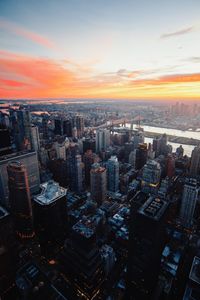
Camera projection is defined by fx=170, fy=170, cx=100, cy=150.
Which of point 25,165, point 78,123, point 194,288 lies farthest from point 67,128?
point 194,288

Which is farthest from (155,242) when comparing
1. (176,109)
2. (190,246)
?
(176,109)

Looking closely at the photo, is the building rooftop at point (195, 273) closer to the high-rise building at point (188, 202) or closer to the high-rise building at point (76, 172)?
the high-rise building at point (188, 202)

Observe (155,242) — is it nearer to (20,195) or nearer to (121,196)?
(20,195)

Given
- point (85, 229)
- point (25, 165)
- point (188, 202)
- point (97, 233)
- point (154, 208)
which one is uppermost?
point (154, 208)

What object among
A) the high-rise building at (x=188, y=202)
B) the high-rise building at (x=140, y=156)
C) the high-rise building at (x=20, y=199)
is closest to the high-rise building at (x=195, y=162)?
the high-rise building at (x=140, y=156)

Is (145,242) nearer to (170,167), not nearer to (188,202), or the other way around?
(188,202)

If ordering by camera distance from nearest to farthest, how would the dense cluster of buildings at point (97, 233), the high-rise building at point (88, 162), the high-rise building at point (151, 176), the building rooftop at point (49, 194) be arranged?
1. the dense cluster of buildings at point (97, 233)
2. the building rooftop at point (49, 194)
3. the high-rise building at point (151, 176)
4. the high-rise building at point (88, 162)
